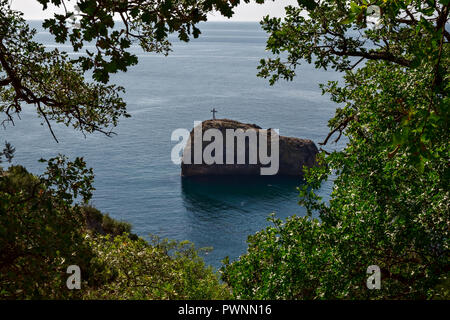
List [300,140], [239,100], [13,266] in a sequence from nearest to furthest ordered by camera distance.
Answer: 1. [13,266]
2. [300,140]
3. [239,100]

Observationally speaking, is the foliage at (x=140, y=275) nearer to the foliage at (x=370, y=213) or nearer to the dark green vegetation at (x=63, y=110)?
the dark green vegetation at (x=63, y=110)

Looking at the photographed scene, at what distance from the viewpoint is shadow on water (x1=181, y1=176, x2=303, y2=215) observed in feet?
277

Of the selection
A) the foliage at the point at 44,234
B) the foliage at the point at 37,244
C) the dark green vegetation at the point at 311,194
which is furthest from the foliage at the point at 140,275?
the foliage at the point at 37,244

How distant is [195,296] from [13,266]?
9.74m

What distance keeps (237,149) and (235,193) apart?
38.9 ft

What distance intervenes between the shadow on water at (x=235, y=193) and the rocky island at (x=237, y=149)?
80.4 inches

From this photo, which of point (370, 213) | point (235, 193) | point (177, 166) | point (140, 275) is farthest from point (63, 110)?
point (177, 166)

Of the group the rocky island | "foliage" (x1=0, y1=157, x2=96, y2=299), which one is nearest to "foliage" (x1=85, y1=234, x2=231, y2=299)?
→ "foliage" (x1=0, y1=157, x2=96, y2=299)

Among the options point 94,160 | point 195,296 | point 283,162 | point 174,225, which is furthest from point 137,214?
point 195,296

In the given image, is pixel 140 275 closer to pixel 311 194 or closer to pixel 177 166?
pixel 311 194

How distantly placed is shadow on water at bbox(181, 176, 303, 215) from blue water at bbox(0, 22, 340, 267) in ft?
0.65

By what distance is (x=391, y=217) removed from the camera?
10914 millimetres

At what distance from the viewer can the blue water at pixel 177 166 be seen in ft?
254
